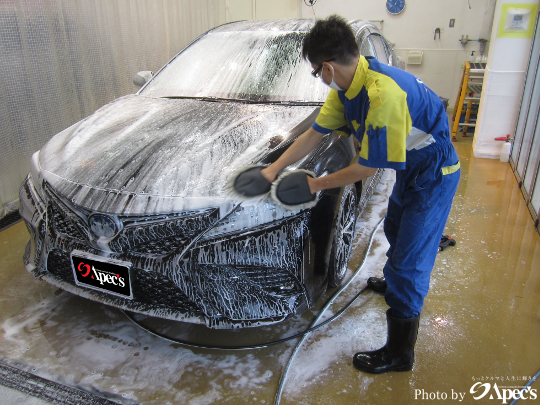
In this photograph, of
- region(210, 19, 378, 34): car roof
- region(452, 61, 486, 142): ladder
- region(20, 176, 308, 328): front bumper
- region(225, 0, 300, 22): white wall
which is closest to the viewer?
region(20, 176, 308, 328): front bumper

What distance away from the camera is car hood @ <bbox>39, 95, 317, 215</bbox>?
1451 mm

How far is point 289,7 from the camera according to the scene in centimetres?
696

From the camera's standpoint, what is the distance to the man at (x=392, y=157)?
1.24 metres

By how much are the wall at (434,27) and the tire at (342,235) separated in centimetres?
562

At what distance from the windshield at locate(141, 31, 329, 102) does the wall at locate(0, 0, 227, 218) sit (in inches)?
Result: 44.5

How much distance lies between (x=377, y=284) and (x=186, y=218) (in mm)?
1229

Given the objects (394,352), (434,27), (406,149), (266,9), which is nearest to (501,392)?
(394,352)

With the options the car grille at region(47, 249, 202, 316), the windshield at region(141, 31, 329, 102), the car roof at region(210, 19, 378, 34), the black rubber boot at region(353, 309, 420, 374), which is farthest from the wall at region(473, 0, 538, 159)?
the car grille at region(47, 249, 202, 316)

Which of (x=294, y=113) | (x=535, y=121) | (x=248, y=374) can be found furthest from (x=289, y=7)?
(x=248, y=374)

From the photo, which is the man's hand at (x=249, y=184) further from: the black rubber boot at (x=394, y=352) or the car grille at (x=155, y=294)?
the black rubber boot at (x=394, y=352)

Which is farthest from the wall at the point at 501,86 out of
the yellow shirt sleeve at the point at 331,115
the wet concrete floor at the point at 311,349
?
the yellow shirt sleeve at the point at 331,115

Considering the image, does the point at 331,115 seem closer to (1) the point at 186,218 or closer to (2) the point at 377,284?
→ (1) the point at 186,218

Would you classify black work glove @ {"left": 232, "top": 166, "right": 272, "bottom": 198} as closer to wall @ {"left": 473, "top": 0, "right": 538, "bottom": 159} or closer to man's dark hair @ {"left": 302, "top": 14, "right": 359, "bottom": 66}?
man's dark hair @ {"left": 302, "top": 14, "right": 359, "bottom": 66}

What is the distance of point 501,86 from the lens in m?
4.31
